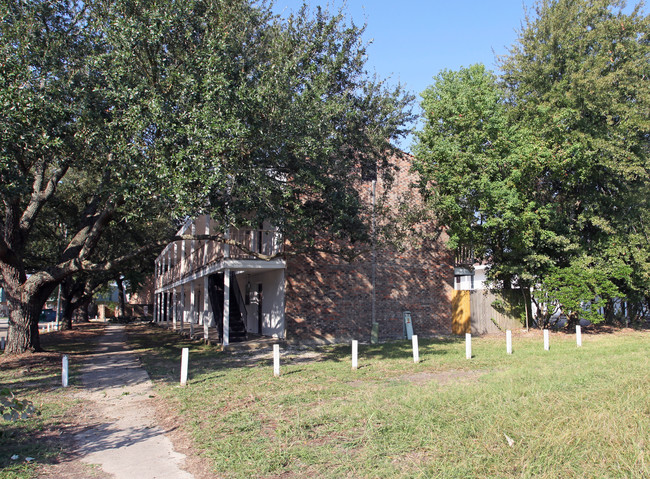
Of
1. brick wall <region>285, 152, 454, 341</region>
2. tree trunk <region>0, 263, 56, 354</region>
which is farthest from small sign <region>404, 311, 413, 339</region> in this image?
tree trunk <region>0, 263, 56, 354</region>

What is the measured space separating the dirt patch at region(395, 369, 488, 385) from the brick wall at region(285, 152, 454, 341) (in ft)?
20.6

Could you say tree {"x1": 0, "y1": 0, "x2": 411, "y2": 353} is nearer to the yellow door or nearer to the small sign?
the small sign

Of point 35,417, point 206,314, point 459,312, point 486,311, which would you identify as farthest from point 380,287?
point 35,417

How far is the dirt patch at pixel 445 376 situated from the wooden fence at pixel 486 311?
10936 millimetres

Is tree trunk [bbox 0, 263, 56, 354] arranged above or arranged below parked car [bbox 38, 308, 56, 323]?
above

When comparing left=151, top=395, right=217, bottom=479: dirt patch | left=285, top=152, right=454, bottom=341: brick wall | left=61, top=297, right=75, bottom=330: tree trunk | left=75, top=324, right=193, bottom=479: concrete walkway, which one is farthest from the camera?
left=61, top=297, right=75, bottom=330: tree trunk

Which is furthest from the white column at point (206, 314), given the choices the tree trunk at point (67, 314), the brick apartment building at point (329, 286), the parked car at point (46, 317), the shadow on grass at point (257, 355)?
the parked car at point (46, 317)

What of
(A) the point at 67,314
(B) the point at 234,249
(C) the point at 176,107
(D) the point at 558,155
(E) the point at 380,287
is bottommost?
(A) the point at 67,314

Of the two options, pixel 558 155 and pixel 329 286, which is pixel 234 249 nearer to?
pixel 329 286

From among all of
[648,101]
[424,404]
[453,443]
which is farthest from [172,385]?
[648,101]

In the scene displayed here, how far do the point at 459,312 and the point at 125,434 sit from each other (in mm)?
17242

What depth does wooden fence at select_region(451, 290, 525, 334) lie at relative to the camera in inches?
864

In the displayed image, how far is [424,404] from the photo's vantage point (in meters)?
7.20

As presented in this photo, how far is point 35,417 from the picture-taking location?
315 inches
